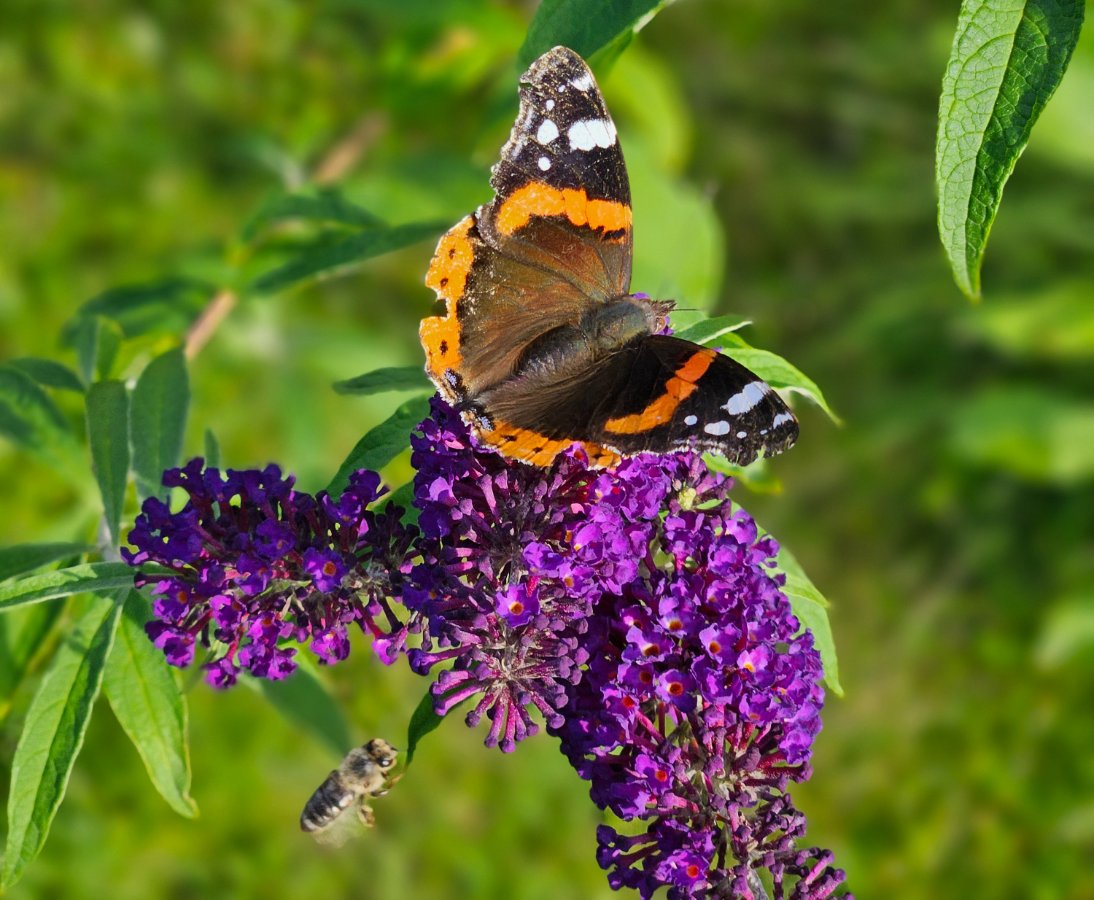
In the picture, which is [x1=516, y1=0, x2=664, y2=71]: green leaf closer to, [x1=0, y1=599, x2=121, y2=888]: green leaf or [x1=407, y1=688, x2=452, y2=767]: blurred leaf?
[x1=407, y1=688, x2=452, y2=767]: blurred leaf

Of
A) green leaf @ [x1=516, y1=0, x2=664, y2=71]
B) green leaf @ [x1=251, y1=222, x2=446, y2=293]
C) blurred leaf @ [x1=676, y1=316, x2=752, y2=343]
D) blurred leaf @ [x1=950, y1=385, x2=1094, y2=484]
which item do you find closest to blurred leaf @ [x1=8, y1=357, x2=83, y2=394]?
green leaf @ [x1=251, y1=222, x2=446, y2=293]

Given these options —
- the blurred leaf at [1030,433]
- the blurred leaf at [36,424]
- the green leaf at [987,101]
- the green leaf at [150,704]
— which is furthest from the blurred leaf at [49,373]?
the blurred leaf at [1030,433]

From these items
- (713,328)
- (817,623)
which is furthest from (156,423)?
(817,623)

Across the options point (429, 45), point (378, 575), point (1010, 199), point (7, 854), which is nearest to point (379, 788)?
point (378, 575)

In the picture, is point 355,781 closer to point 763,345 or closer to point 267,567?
point 267,567

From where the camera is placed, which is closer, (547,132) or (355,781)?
(355,781)

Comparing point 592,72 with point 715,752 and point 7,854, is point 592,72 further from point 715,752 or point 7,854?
point 7,854

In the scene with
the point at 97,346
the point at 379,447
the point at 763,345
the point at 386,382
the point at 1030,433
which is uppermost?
the point at 763,345
